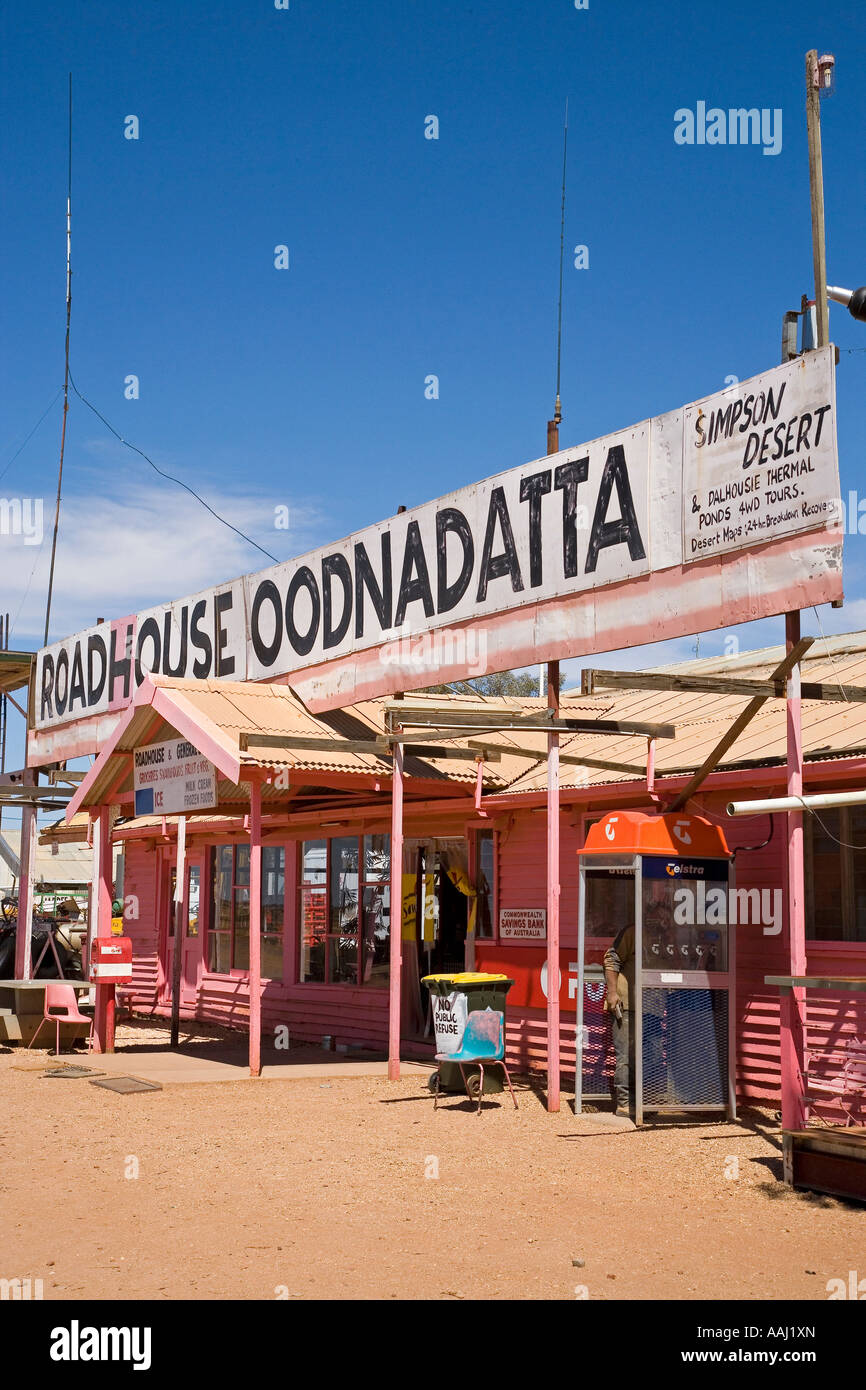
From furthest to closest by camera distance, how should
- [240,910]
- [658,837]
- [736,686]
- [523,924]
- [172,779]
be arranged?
[240,910] → [172,779] → [523,924] → [658,837] → [736,686]

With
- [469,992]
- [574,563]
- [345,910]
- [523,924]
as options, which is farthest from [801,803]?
[345,910]

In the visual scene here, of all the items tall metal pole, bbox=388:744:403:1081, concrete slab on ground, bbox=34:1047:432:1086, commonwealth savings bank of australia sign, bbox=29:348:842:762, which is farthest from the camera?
concrete slab on ground, bbox=34:1047:432:1086

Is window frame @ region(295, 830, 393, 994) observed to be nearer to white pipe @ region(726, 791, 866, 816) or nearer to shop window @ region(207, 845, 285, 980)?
shop window @ region(207, 845, 285, 980)

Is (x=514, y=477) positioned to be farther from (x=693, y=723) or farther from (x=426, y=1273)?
(x=426, y=1273)

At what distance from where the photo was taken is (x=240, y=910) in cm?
2175

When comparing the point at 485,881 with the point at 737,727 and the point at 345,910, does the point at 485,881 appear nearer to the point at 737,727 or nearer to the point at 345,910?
the point at 345,910

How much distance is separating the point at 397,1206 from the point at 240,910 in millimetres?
13476

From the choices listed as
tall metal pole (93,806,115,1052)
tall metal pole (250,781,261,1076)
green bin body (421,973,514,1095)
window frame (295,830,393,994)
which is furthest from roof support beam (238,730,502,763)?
tall metal pole (93,806,115,1052)

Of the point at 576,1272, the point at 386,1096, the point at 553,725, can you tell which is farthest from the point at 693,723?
the point at 576,1272

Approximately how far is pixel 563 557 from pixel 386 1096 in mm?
5317

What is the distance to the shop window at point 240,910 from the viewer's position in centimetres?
2038

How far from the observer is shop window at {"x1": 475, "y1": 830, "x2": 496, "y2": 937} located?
16.2 metres

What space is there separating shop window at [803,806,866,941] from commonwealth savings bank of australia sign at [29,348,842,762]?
92.2 inches
